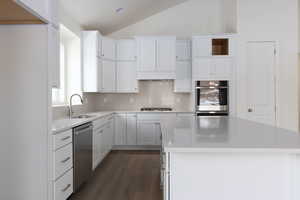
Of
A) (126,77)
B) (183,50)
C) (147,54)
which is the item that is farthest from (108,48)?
(183,50)

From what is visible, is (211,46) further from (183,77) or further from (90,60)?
(90,60)

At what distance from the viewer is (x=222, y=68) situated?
16.4 ft

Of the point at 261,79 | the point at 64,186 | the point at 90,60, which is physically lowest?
the point at 64,186

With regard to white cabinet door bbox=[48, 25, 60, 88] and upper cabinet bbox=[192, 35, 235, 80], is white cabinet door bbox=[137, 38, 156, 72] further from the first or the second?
white cabinet door bbox=[48, 25, 60, 88]

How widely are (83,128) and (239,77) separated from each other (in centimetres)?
328

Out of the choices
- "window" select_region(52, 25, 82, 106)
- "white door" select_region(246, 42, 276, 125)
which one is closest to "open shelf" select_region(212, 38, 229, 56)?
"white door" select_region(246, 42, 276, 125)

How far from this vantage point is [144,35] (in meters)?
5.79

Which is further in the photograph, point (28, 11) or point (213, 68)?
point (213, 68)

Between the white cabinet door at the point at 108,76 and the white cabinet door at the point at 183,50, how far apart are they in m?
1.43

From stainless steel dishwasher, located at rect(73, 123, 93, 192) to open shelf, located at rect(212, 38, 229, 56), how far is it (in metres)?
2.95

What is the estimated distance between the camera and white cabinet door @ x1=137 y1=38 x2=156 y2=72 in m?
5.37

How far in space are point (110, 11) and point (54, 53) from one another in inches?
96.5

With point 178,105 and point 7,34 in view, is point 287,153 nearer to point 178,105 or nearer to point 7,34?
point 7,34

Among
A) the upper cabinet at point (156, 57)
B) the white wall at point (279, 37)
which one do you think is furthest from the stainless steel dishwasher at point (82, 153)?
the white wall at point (279, 37)
